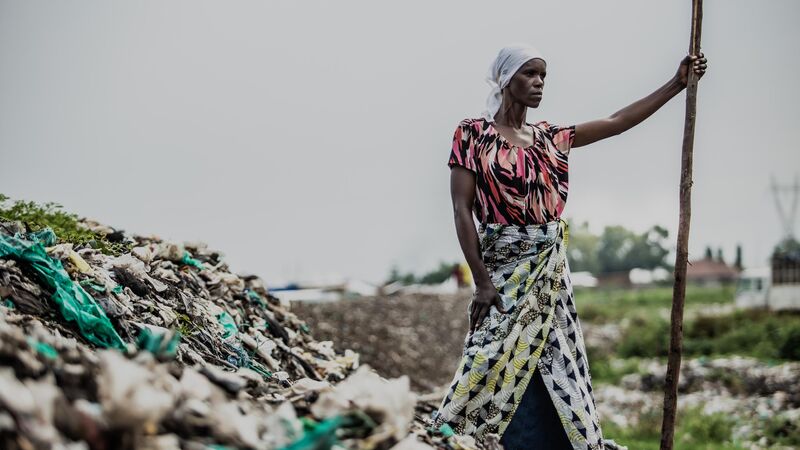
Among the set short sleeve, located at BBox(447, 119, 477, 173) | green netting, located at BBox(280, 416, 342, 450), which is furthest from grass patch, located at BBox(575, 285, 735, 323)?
green netting, located at BBox(280, 416, 342, 450)

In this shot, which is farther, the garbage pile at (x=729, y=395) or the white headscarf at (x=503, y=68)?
the garbage pile at (x=729, y=395)

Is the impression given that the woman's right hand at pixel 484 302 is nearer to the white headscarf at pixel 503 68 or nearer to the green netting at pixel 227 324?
the white headscarf at pixel 503 68

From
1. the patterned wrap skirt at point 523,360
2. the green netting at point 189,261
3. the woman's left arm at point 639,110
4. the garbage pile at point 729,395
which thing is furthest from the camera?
the garbage pile at point 729,395

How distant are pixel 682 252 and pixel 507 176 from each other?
107 centimetres

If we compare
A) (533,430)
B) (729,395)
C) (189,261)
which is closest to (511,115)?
(533,430)

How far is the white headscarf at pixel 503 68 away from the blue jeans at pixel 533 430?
4.30 feet

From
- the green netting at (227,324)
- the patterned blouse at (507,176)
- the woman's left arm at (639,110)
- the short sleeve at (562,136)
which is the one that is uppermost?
the woman's left arm at (639,110)

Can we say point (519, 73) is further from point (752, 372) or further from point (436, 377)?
point (752, 372)

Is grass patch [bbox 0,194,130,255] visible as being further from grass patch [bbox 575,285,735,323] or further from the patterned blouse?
grass patch [bbox 575,285,735,323]

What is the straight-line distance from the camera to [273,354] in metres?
5.18

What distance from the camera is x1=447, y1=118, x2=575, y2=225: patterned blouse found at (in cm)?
374

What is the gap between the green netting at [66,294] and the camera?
378 cm

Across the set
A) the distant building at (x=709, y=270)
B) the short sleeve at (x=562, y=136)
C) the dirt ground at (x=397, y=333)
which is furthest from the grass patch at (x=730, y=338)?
the distant building at (x=709, y=270)

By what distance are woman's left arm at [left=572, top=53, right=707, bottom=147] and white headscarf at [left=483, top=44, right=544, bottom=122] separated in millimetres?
489
